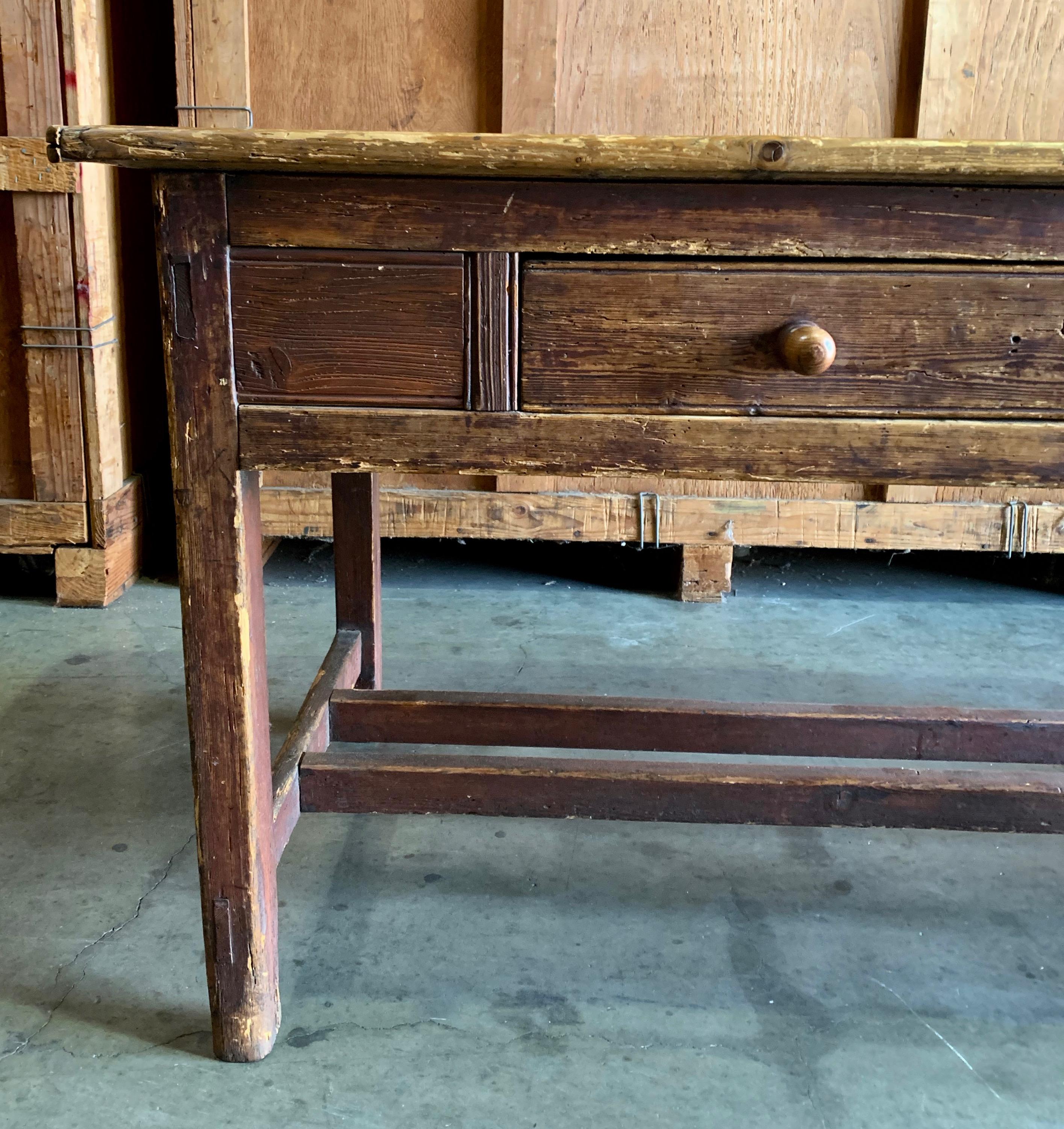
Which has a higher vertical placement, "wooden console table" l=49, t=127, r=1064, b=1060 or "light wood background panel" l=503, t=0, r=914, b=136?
"light wood background panel" l=503, t=0, r=914, b=136

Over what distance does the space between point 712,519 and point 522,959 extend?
170 cm

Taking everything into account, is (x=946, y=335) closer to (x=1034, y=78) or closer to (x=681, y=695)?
(x=681, y=695)

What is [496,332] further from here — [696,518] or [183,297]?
[696,518]

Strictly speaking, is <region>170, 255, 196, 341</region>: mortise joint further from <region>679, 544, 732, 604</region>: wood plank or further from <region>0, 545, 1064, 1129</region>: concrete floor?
<region>679, 544, 732, 604</region>: wood plank

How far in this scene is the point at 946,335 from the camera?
1.19 metres

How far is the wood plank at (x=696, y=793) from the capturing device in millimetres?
1523

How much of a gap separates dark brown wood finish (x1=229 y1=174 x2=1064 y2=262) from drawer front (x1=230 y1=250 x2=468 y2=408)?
0.07ft

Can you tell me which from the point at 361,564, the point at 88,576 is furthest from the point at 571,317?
the point at 88,576

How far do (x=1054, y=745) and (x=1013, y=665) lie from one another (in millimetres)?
865

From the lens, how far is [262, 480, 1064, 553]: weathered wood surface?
3025mm

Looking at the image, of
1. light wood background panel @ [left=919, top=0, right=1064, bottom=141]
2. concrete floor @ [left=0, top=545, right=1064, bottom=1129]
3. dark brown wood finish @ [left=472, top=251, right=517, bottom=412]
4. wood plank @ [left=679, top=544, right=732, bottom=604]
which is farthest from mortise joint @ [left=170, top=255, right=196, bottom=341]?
light wood background panel @ [left=919, top=0, right=1064, bottom=141]

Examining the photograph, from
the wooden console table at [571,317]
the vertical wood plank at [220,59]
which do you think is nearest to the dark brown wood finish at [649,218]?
the wooden console table at [571,317]

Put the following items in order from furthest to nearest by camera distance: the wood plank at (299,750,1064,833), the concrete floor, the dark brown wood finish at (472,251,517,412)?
the wood plank at (299,750,1064,833)
the concrete floor
the dark brown wood finish at (472,251,517,412)

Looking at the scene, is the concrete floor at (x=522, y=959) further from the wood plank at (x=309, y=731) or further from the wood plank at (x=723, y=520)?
the wood plank at (x=723, y=520)
